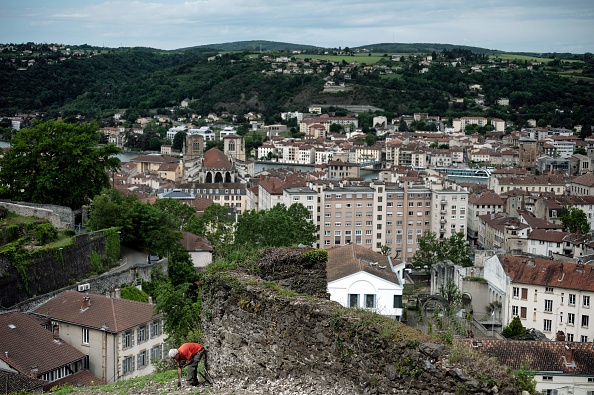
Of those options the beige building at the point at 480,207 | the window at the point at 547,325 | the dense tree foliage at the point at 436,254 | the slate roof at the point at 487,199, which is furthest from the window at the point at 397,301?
the slate roof at the point at 487,199

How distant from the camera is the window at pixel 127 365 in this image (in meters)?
18.1

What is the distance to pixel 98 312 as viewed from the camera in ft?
60.2

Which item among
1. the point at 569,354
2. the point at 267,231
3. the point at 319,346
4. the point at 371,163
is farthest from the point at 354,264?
the point at 371,163

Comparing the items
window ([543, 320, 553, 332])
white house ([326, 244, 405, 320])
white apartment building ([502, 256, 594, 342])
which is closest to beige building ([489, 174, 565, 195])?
white apartment building ([502, 256, 594, 342])

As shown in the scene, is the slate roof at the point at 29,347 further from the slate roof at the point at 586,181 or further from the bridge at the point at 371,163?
the bridge at the point at 371,163

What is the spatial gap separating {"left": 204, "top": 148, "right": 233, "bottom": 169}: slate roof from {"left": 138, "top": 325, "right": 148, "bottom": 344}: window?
60.6m

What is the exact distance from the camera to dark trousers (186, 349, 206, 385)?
6.78m

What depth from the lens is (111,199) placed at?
27.2 metres

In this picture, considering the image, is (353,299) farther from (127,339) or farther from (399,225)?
(399,225)

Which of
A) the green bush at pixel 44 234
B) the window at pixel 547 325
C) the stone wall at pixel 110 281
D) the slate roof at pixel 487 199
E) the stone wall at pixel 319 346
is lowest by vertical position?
the slate roof at pixel 487 199

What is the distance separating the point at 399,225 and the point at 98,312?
35.9 meters

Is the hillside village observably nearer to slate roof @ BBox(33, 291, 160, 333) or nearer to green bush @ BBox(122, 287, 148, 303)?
slate roof @ BBox(33, 291, 160, 333)

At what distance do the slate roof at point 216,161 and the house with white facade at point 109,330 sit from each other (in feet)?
196

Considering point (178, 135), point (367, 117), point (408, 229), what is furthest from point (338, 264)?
point (367, 117)
